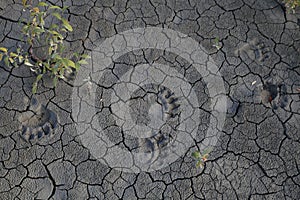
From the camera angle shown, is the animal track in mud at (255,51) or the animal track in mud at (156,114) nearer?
the animal track in mud at (156,114)

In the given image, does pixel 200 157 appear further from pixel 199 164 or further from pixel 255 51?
pixel 255 51

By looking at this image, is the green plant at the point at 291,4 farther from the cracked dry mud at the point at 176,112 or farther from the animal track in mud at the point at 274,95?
the animal track in mud at the point at 274,95

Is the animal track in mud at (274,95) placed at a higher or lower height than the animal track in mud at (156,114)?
higher

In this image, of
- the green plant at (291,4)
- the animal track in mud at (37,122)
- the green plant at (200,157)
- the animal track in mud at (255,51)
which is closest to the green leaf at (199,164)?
the green plant at (200,157)

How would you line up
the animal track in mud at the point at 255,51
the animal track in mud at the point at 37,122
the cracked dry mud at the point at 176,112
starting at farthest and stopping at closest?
the animal track in mud at the point at 255,51 → the animal track in mud at the point at 37,122 → the cracked dry mud at the point at 176,112

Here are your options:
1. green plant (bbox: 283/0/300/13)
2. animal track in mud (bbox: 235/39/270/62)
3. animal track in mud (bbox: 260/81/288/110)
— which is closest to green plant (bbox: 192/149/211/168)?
animal track in mud (bbox: 260/81/288/110)

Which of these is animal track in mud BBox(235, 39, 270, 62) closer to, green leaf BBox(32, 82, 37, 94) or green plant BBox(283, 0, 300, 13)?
green plant BBox(283, 0, 300, 13)

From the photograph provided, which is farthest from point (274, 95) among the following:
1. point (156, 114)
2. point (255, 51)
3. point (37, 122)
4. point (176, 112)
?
point (37, 122)
